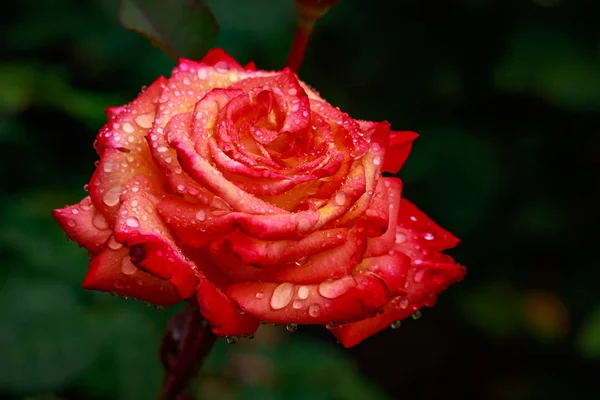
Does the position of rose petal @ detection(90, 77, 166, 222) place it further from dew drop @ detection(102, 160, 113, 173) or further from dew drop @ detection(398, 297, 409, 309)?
dew drop @ detection(398, 297, 409, 309)

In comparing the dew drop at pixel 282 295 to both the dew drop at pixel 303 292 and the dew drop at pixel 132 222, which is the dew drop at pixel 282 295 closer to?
the dew drop at pixel 303 292

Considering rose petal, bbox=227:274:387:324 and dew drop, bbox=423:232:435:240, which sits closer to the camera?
rose petal, bbox=227:274:387:324

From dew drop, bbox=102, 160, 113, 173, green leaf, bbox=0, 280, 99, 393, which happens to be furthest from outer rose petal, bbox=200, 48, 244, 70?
green leaf, bbox=0, 280, 99, 393

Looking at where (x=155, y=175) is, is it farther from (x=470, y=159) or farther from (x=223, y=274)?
(x=470, y=159)

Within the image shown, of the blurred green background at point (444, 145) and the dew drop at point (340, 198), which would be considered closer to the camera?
the dew drop at point (340, 198)

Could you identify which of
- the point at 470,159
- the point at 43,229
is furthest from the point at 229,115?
the point at 470,159

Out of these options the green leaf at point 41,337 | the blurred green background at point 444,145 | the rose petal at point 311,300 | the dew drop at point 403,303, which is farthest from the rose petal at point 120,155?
the blurred green background at point 444,145

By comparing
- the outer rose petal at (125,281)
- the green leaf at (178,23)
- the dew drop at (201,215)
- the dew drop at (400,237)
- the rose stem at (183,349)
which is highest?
the green leaf at (178,23)
